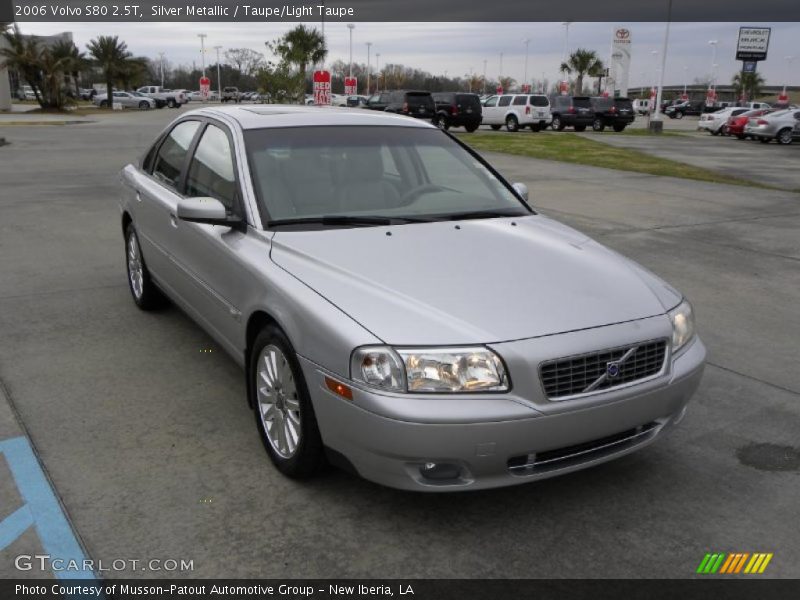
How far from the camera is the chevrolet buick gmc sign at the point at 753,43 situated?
56.8 meters

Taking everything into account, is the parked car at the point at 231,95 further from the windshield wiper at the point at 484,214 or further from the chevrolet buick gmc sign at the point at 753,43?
the windshield wiper at the point at 484,214

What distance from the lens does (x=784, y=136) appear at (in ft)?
102

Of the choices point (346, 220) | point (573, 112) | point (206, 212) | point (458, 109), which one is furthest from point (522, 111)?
point (206, 212)

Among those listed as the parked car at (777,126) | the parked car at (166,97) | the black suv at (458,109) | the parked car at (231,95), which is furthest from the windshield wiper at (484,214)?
the parked car at (231,95)

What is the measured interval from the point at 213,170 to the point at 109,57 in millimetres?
60893

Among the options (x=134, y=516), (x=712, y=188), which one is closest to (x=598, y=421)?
(x=134, y=516)

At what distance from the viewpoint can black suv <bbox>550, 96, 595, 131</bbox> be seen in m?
37.0

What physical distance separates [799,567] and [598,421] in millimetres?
931

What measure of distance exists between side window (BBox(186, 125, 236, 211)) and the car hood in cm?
64

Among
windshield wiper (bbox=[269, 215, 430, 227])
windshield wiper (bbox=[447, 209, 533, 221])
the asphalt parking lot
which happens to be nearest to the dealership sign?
the asphalt parking lot

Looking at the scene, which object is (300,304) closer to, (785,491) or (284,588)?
(284,588)

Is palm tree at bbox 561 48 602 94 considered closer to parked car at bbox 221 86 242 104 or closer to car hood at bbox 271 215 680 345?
parked car at bbox 221 86 242 104

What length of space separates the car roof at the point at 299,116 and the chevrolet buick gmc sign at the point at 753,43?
61049 millimetres

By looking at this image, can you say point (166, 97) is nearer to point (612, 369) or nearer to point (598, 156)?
point (598, 156)
